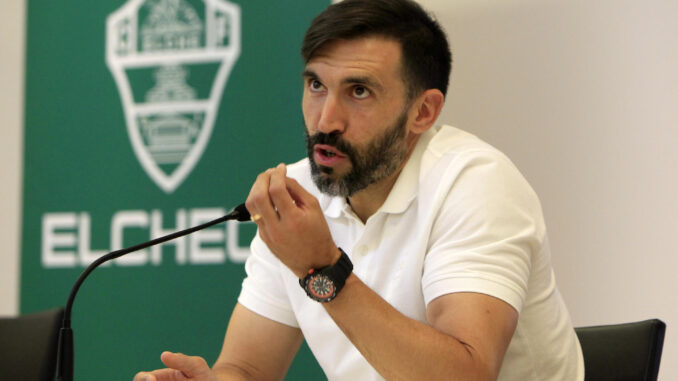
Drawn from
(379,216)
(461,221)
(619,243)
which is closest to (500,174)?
(461,221)

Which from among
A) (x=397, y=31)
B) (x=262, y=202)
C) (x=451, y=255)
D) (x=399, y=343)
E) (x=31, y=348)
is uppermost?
(x=397, y=31)

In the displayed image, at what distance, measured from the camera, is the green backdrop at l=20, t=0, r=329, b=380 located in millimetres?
Answer: 3184

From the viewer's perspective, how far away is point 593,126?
9.14ft

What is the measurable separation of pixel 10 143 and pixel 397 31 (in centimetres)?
238

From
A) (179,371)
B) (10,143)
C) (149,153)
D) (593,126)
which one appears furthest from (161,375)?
(10,143)

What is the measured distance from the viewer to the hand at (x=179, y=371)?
154 cm

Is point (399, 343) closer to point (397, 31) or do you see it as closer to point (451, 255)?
point (451, 255)

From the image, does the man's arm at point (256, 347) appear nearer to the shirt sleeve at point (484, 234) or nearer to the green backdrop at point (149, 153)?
the shirt sleeve at point (484, 234)

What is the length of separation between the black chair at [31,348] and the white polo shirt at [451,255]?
58cm

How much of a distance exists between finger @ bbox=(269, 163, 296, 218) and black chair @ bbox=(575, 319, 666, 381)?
2.84 ft

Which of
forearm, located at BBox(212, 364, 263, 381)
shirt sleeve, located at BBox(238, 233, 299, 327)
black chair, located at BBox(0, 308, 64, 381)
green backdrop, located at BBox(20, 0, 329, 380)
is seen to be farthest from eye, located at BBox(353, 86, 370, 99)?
green backdrop, located at BBox(20, 0, 329, 380)

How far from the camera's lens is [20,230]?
3.52m

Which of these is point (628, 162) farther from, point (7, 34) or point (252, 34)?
point (7, 34)

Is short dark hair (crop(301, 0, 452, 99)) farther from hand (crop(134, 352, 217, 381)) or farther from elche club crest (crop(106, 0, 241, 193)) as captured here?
elche club crest (crop(106, 0, 241, 193))
